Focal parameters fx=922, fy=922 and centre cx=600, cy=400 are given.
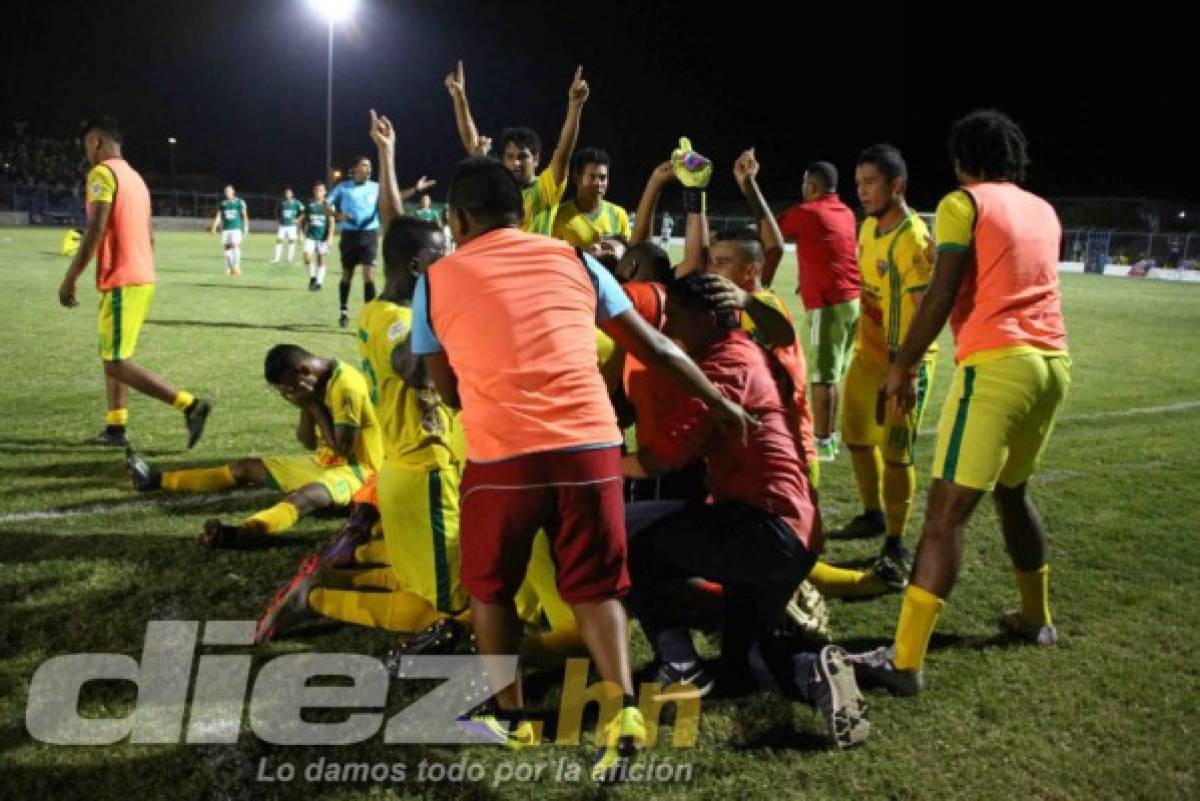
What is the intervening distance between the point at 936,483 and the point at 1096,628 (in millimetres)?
1283

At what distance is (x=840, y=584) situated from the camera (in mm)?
4398

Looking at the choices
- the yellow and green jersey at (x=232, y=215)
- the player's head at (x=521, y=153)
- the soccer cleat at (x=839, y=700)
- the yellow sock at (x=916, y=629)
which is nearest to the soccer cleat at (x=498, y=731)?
the soccer cleat at (x=839, y=700)

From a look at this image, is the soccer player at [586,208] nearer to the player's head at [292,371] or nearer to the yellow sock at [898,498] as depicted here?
the player's head at [292,371]

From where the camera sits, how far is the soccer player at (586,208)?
5.77 metres

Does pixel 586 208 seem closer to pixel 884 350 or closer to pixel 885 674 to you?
pixel 884 350

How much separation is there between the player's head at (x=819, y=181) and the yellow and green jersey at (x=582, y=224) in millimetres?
1624

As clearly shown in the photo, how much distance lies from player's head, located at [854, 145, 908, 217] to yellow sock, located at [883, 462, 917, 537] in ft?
4.73

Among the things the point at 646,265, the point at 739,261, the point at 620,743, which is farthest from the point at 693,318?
the point at 620,743

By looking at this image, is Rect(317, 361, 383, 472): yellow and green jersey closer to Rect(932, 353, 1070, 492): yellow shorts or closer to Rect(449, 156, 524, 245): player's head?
Rect(449, 156, 524, 245): player's head

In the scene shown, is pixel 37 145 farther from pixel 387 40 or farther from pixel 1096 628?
pixel 1096 628

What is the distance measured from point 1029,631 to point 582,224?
3.46 metres

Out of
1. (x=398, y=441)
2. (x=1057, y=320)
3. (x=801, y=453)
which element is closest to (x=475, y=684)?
(x=398, y=441)

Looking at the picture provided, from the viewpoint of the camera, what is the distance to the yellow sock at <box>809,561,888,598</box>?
14.4 ft

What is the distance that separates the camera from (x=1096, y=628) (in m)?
4.09
